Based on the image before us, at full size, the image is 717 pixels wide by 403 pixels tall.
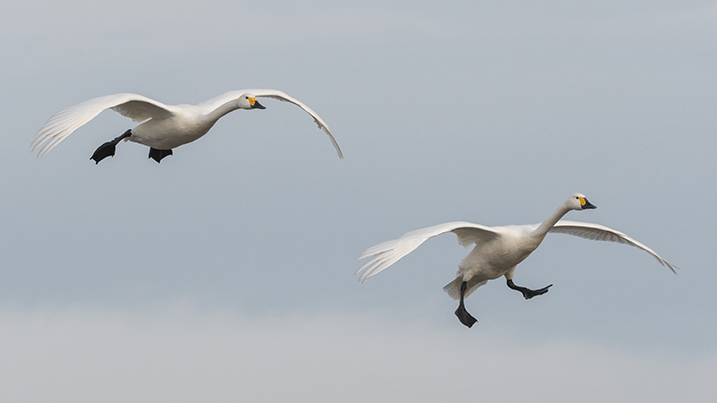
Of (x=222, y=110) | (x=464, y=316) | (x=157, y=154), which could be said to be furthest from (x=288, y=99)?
(x=464, y=316)

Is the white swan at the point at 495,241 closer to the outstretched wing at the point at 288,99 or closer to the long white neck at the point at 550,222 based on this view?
the long white neck at the point at 550,222

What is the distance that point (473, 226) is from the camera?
92.3 feet

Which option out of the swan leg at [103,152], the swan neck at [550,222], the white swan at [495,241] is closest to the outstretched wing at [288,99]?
the swan leg at [103,152]

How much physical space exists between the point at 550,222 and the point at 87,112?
9.86 meters

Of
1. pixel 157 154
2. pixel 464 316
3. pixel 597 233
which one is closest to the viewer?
pixel 464 316

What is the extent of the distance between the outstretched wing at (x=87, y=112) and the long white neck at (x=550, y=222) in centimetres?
847

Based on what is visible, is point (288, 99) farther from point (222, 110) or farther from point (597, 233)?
point (597, 233)

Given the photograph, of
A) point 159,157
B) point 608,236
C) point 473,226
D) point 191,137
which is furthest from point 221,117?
point 608,236

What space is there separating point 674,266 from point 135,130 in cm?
1276

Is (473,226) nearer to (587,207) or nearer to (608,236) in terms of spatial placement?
(587,207)

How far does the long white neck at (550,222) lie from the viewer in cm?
2894

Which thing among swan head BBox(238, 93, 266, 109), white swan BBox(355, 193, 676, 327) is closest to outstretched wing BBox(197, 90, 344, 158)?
swan head BBox(238, 93, 266, 109)

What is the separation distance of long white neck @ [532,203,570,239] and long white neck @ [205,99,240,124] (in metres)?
7.38

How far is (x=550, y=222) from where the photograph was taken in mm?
29031
